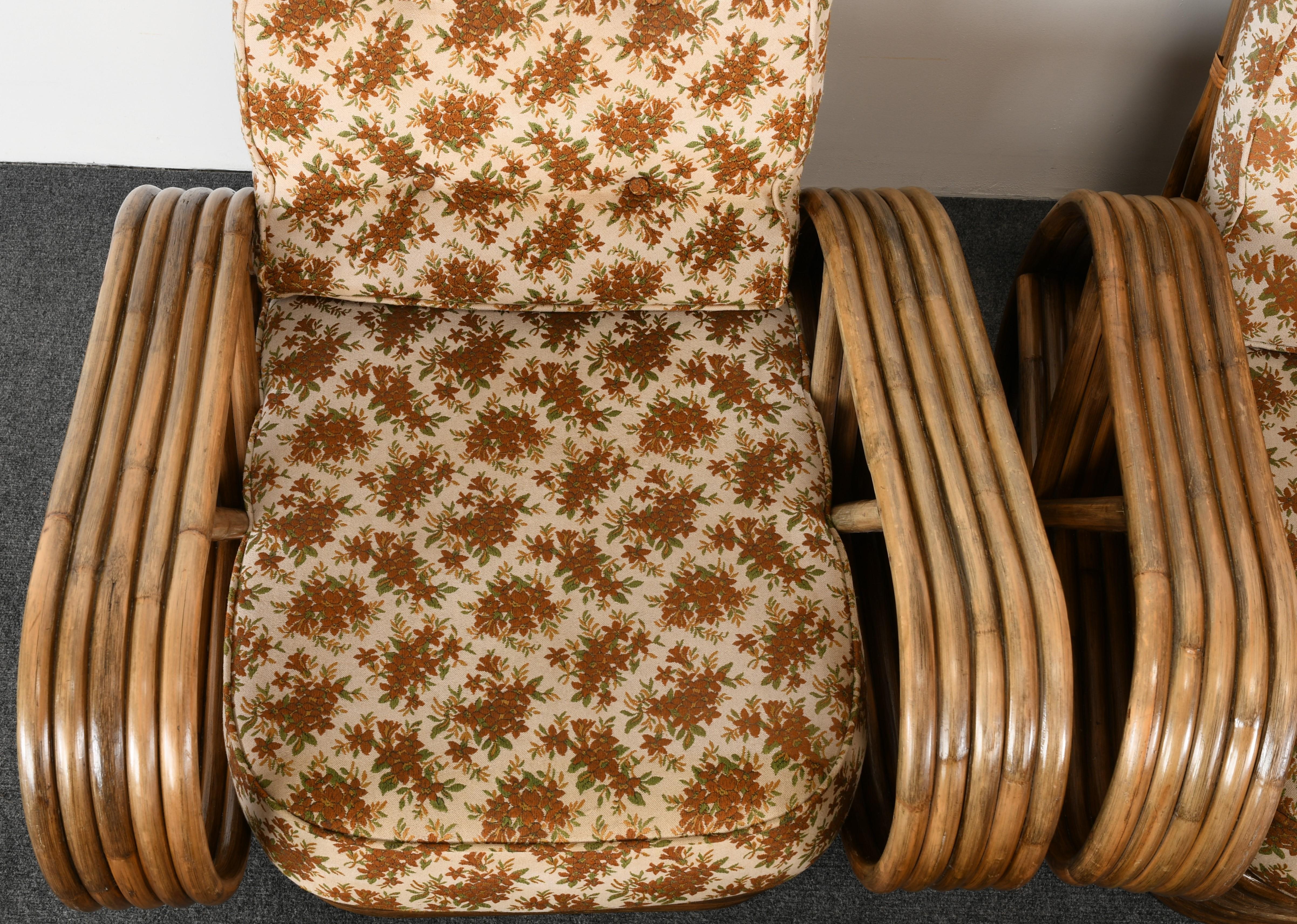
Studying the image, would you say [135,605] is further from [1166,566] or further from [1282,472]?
[1282,472]

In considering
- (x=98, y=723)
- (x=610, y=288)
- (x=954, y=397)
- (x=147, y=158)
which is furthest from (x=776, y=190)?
(x=147, y=158)

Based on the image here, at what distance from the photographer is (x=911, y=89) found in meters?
1.59

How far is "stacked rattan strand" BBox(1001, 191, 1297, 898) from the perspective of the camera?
858 mm

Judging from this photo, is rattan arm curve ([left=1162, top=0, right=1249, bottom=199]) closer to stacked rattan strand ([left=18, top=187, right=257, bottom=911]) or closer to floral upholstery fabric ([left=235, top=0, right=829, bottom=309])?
floral upholstery fabric ([left=235, top=0, right=829, bottom=309])

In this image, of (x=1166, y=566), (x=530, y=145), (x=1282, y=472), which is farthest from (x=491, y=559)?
(x=1282, y=472)

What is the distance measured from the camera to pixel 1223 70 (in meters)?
1.22

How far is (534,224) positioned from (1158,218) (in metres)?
0.68

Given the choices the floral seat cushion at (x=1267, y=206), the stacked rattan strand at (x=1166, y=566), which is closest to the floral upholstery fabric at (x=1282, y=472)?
the floral seat cushion at (x=1267, y=206)

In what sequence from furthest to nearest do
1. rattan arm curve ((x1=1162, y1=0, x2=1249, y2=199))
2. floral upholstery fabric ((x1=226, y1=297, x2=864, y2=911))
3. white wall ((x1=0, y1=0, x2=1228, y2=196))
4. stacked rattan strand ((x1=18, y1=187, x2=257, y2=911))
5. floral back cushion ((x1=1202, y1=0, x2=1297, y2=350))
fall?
white wall ((x1=0, y1=0, x2=1228, y2=196))
rattan arm curve ((x1=1162, y1=0, x2=1249, y2=199))
floral back cushion ((x1=1202, y1=0, x2=1297, y2=350))
floral upholstery fabric ((x1=226, y1=297, x2=864, y2=911))
stacked rattan strand ((x1=18, y1=187, x2=257, y2=911))

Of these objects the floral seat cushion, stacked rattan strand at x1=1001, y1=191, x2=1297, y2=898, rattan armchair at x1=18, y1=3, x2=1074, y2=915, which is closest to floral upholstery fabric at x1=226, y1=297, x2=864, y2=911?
rattan armchair at x1=18, y1=3, x2=1074, y2=915

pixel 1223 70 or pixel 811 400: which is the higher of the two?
pixel 1223 70

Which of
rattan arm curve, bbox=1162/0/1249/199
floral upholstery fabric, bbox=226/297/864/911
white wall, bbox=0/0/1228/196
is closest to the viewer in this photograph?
floral upholstery fabric, bbox=226/297/864/911

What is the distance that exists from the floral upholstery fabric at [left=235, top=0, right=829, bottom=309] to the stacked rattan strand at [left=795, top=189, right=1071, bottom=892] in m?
0.12

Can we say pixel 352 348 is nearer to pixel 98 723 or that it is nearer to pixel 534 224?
pixel 534 224
